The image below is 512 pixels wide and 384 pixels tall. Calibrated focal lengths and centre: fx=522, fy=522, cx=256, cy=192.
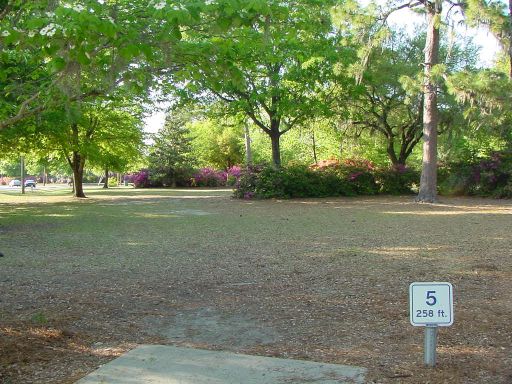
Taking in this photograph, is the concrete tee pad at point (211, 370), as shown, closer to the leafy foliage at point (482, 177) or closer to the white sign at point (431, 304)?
the white sign at point (431, 304)

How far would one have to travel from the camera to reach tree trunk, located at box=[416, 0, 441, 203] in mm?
20234

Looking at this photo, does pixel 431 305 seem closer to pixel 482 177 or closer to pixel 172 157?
pixel 482 177

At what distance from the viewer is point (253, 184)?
85.5ft

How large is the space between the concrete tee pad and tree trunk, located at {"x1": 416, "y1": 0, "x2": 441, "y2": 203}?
17.5 m

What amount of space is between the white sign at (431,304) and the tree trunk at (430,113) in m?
17.1

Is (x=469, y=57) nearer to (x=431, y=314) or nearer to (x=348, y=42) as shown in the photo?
(x=348, y=42)

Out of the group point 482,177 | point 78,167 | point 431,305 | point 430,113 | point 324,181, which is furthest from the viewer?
point 78,167

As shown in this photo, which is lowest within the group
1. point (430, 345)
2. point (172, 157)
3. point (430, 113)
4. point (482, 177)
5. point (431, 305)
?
point (430, 345)

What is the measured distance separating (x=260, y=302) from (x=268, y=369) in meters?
2.22

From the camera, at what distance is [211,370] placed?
376cm

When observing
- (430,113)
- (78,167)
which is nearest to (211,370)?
(430,113)

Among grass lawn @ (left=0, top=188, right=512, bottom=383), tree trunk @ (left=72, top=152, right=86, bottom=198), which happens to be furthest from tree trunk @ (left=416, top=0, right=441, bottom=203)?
tree trunk @ (left=72, top=152, right=86, bottom=198)

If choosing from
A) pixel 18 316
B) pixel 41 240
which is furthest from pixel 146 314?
pixel 41 240

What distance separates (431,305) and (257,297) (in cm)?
286
